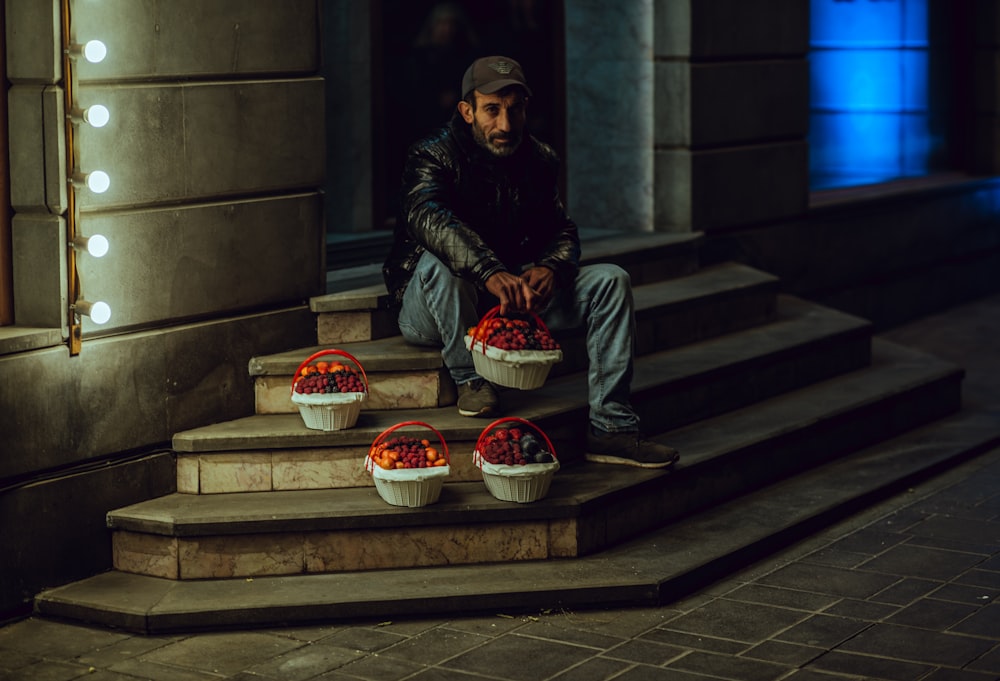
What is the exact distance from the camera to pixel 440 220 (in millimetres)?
7125

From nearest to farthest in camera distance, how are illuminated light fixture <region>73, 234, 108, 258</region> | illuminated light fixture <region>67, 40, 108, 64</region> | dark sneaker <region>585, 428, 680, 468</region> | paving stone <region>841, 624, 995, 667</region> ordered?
1. paving stone <region>841, 624, 995, 667</region>
2. illuminated light fixture <region>67, 40, 108, 64</region>
3. illuminated light fixture <region>73, 234, 108, 258</region>
4. dark sneaker <region>585, 428, 680, 468</region>

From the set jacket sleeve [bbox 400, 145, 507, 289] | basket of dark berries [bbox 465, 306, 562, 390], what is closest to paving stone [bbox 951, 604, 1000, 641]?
basket of dark berries [bbox 465, 306, 562, 390]

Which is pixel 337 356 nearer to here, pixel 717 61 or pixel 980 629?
pixel 980 629

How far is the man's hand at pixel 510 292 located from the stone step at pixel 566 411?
533mm

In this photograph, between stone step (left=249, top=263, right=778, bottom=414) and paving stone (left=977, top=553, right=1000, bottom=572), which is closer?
paving stone (left=977, top=553, right=1000, bottom=572)

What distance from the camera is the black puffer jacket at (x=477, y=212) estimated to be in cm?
710

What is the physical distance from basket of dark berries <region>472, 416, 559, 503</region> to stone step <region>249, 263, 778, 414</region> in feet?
2.36

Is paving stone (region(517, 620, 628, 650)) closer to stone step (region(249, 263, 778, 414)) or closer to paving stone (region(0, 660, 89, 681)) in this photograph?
stone step (region(249, 263, 778, 414))

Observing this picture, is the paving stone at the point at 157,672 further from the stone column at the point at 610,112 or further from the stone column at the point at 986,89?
the stone column at the point at 986,89

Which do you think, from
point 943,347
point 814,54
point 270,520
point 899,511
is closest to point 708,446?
point 899,511

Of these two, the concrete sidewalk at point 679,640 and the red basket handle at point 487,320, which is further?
the red basket handle at point 487,320

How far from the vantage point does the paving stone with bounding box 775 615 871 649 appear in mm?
6094

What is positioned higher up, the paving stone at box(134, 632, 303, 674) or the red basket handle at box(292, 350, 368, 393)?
the red basket handle at box(292, 350, 368, 393)

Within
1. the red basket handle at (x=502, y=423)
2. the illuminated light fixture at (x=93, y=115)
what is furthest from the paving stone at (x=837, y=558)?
the illuminated light fixture at (x=93, y=115)
